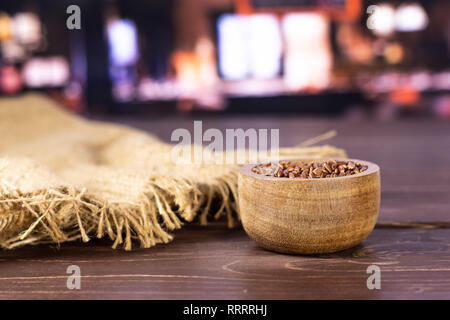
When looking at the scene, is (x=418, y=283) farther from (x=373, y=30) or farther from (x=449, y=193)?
(x=373, y=30)

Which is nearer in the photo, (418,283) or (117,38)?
(418,283)

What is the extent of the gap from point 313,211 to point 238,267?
9 cm

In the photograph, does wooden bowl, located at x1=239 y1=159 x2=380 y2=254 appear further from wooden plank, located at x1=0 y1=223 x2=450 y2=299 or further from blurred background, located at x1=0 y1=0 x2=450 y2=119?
blurred background, located at x1=0 y1=0 x2=450 y2=119

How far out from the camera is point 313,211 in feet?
1.71

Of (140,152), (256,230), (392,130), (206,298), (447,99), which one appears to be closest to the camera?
(206,298)

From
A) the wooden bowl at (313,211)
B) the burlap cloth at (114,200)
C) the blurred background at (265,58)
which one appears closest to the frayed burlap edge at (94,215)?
the burlap cloth at (114,200)

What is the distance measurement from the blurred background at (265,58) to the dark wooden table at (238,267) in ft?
8.00

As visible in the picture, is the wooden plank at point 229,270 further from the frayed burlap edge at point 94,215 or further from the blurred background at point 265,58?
the blurred background at point 265,58

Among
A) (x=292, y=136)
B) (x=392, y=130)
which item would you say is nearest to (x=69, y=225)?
(x=292, y=136)

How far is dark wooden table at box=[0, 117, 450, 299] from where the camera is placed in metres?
0.46

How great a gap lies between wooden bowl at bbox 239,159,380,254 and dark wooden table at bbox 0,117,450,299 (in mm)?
18

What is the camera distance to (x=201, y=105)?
3.14 m

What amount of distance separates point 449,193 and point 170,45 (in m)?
2.60
